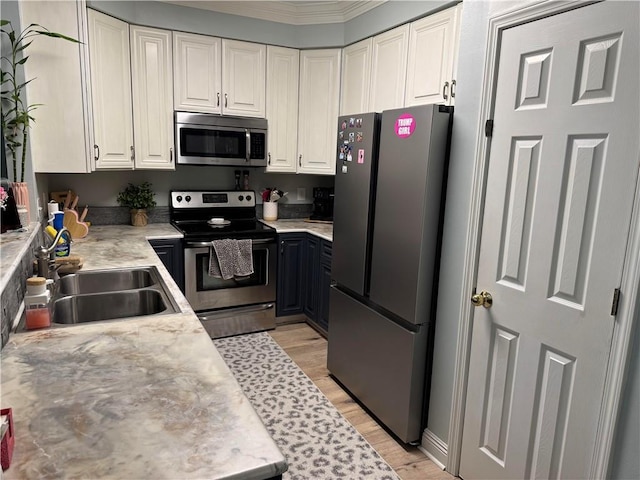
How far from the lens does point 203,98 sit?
3494mm

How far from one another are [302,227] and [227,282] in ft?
2.67

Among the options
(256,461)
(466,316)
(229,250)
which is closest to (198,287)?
(229,250)

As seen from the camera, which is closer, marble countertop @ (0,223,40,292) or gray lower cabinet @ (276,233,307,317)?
marble countertop @ (0,223,40,292)

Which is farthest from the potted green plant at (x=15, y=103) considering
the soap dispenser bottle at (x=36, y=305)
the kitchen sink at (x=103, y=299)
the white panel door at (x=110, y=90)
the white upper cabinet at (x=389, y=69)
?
the white upper cabinet at (x=389, y=69)

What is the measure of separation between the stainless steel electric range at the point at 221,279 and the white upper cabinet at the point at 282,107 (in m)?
0.55

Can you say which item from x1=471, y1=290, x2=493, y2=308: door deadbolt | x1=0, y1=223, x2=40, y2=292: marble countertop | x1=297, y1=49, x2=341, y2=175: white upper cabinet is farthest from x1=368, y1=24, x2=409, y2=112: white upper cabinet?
x1=0, y1=223, x2=40, y2=292: marble countertop

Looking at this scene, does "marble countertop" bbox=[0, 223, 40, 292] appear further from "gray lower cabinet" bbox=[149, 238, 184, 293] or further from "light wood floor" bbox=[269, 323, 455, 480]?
"light wood floor" bbox=[269, 323, 455, 480]

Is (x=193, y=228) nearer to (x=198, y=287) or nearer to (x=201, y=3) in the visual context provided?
(x=198, y=287)

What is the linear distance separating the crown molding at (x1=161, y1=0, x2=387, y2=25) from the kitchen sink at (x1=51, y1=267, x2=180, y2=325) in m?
2.23

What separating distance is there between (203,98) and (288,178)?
3.81 feet

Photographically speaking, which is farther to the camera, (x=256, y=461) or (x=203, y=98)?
(x=203, y=98)

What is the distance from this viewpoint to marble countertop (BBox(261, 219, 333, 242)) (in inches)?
143

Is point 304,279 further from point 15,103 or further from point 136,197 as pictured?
point 15,103

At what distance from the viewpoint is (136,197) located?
143 inches
